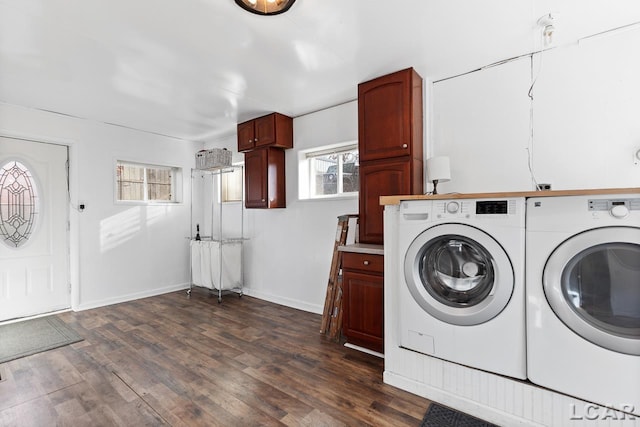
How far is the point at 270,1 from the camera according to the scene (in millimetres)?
1731

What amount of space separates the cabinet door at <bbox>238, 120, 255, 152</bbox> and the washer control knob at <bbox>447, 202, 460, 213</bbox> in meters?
2.77

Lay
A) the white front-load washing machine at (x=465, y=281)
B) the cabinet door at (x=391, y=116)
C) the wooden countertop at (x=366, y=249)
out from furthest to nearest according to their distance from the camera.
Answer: the cabinet door at (x=391, y=116) → the wooden countertop at (x=366, y=249) → the white front-load washing machine at (x=465, y=281)

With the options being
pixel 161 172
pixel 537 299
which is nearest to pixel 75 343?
pixel 161 172

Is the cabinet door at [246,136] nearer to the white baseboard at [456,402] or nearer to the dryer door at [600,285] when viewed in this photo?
the white baseboard at [456,402]

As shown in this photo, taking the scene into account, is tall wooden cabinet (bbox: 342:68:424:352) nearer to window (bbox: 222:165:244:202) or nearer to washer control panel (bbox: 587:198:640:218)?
washer control panel (bbox: 587:198:640:218)

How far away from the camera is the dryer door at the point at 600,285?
4.45 ft

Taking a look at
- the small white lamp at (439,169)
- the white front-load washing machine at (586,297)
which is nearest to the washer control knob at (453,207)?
the white front-load washing machine at (586,297)

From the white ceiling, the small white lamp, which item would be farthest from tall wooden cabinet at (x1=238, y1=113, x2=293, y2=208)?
the small white lamp

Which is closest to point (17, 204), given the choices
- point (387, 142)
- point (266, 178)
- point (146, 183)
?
point (146, 183)

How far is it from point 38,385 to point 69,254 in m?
2.18

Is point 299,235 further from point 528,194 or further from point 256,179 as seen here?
point 528,194

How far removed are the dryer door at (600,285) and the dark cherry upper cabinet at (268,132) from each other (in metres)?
2.98

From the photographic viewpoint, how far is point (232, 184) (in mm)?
4727

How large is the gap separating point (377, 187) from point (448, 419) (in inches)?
69.2
